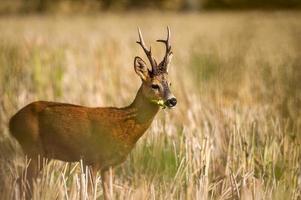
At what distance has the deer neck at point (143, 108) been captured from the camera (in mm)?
3279

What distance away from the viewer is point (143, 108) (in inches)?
130

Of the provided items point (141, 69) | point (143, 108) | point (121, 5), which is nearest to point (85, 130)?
point (143, 108)

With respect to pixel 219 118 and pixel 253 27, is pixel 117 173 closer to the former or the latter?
pixel 219 118

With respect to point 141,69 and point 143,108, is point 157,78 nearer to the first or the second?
point 141,69

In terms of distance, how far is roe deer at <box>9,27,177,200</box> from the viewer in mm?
3295

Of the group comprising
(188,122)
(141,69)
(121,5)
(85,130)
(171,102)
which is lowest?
(121,5)

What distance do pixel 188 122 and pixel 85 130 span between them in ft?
6.79

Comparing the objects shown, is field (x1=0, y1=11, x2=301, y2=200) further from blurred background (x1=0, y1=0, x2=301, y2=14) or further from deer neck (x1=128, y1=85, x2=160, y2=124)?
blurred background (x1=0, y1=0, x2=301, y2=14)

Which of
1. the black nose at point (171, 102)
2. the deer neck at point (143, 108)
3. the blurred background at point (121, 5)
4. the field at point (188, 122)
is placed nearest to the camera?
the black nose at point (171, 102)

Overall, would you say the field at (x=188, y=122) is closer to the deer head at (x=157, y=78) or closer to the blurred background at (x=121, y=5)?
the deer head at (x=157, y=78)

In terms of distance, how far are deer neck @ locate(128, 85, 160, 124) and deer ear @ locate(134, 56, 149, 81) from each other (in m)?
0.11

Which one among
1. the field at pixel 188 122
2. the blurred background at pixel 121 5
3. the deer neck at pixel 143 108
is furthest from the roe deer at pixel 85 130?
the blurred background at pixel 121 5

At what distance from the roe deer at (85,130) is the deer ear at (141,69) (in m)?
0.09

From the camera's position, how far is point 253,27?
17109mm
